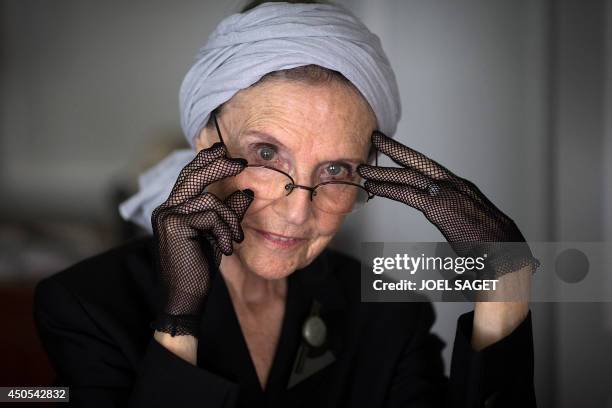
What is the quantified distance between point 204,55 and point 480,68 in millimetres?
748

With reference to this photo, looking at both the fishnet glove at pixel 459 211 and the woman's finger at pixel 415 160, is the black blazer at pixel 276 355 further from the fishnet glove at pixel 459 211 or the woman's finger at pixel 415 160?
the woman's finger at pixel 415 160

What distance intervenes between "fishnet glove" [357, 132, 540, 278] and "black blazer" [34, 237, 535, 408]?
Result: 0.12 meters

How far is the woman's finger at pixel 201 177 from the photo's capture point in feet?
3.35

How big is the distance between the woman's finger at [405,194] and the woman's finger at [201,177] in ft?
0.81

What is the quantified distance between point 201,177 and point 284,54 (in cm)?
26

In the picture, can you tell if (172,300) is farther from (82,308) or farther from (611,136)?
(611,136)

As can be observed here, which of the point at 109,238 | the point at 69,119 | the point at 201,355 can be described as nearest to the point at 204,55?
the point at 201,355

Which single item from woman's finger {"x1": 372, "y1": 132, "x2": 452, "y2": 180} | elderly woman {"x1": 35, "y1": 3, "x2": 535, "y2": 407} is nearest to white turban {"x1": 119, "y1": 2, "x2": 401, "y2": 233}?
elderly woman {"x1": 35, "y1": 3, "x2": 535, "y2": 407}

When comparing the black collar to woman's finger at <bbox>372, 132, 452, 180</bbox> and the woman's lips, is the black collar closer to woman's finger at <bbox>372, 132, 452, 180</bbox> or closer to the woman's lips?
the woman's lips

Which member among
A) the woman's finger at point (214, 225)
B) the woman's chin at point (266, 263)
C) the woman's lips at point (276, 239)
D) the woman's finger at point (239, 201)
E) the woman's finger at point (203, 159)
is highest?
the woman's finger at point (203, 159)

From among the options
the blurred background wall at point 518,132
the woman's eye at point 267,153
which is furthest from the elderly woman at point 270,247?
the blurred background wall at point 518,132

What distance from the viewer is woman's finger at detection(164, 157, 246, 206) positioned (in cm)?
102

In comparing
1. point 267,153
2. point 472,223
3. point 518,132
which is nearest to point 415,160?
point 472,223

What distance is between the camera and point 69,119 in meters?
4.00
